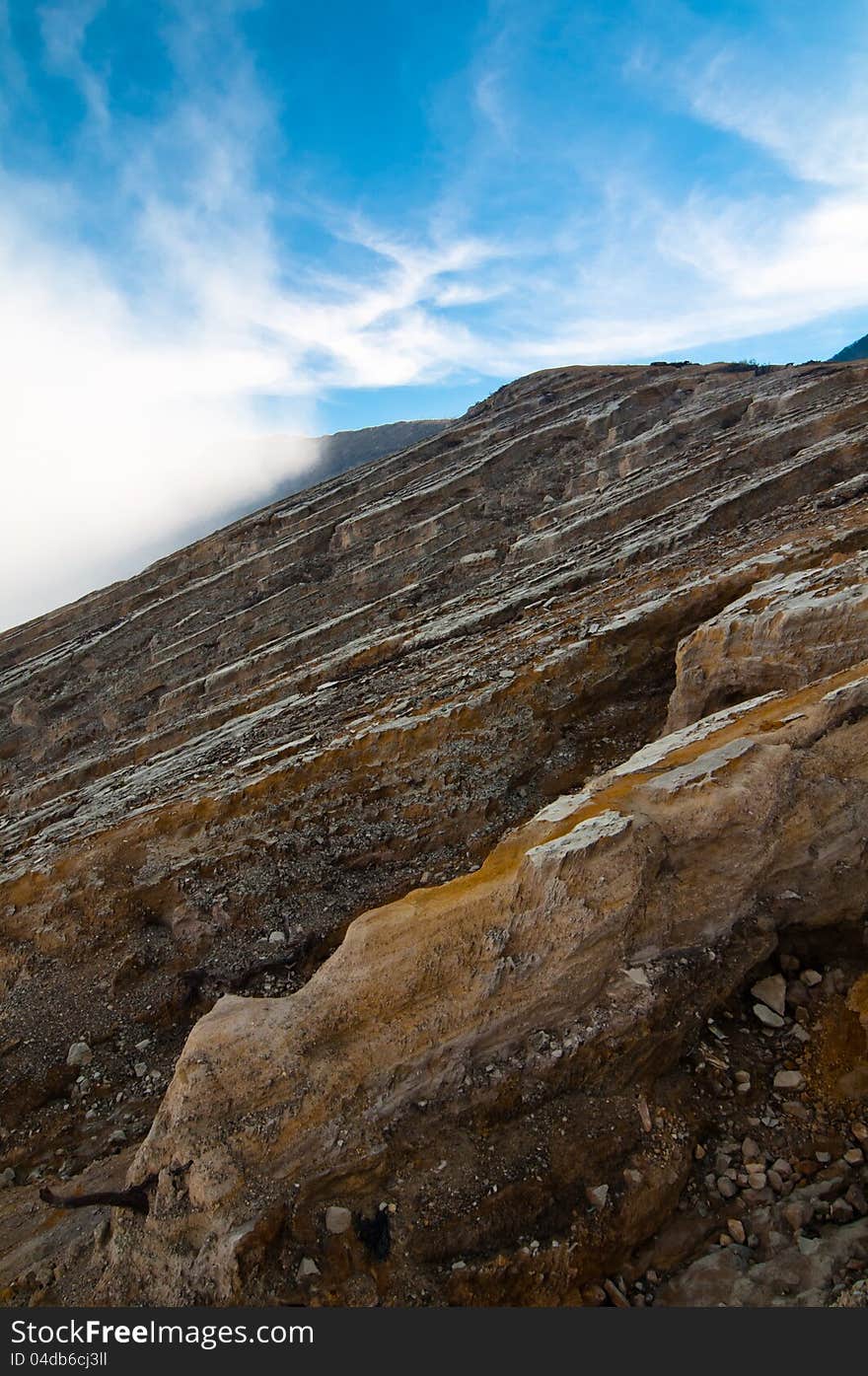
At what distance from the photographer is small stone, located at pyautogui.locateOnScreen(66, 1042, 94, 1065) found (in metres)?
10.7

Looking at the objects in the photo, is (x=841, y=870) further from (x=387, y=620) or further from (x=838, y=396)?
(x=838, y=396)

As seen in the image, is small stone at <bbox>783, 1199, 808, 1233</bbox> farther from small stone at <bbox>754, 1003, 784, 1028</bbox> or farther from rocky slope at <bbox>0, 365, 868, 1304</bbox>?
small stone at <bbox>754, 1003, 784, 1028</bbox>

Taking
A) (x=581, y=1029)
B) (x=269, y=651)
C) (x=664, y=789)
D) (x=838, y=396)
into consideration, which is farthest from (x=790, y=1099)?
(x=838, y=396)

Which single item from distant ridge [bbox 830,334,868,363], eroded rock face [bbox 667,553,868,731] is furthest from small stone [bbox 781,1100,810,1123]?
distant ridge [bbox 830,334,868,363]

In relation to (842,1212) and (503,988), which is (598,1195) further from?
Result: (842,1212)

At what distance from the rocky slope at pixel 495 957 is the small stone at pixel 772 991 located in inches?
1.1

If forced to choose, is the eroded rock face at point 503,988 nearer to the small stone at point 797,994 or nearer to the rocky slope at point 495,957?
the rocky slope at point 495,957

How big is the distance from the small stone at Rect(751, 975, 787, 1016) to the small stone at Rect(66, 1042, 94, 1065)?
34.0 feet

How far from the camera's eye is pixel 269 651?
25.8 metres

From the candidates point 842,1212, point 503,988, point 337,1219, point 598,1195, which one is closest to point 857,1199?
point 842,1212

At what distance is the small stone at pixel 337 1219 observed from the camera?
583 cm

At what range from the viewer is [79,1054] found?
10.8 metres

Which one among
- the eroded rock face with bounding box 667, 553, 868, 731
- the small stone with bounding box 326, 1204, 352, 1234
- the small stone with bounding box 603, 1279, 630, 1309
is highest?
the eroded rock face with bounding box 667, 553, 868, 731

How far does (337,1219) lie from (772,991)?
16.1 ft
